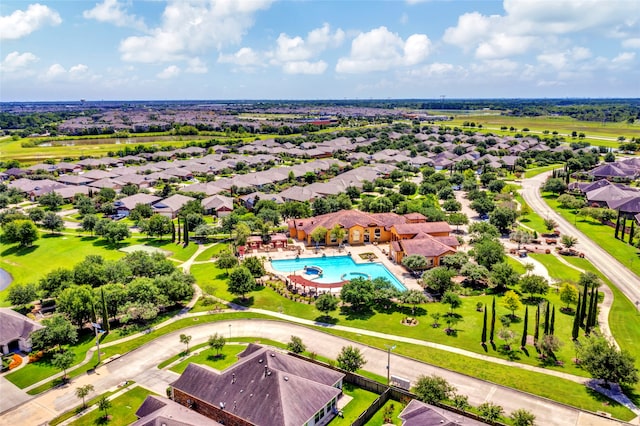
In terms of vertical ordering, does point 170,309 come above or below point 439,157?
below

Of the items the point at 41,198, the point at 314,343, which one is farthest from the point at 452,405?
the point at 41,198

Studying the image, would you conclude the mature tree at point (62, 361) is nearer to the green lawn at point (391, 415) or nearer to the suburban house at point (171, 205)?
the green lawn at point (391, 415)

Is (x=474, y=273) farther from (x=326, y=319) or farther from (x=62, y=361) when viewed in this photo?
(x=62, y=361)

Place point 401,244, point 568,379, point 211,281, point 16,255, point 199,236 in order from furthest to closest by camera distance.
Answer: point 199,236, point 16,255, point 401,244, point 211,281, point 568,379

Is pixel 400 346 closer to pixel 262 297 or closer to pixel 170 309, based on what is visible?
pixel 262 297

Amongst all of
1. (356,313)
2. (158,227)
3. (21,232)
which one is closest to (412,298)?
(356,313)

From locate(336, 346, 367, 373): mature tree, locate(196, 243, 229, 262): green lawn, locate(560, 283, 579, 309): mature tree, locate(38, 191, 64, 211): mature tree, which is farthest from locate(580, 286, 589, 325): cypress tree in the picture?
locate(38, 191, 64, 211): mature tree
